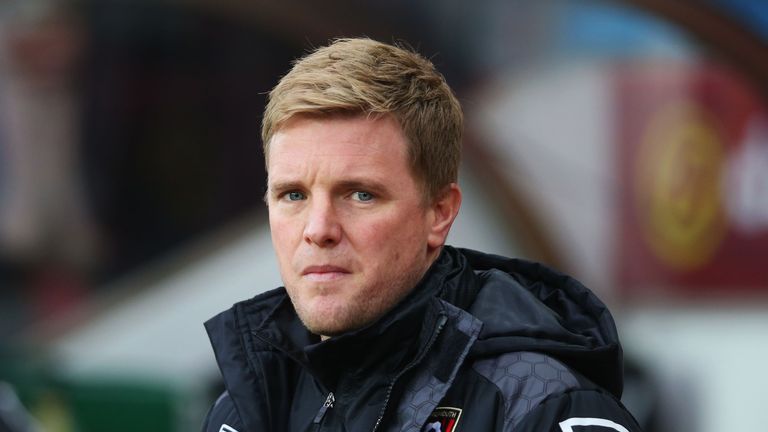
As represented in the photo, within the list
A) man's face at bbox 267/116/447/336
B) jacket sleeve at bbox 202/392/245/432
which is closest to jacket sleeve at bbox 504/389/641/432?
man's face at bbox 267/116/447/336

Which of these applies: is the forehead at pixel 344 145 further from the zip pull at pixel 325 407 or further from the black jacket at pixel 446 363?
the zip pull at pixel 325 407

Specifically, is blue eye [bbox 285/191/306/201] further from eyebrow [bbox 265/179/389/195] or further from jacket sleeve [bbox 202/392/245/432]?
jacket sleeve [bbox 202/392/245/432]

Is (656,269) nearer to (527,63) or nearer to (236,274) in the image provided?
(527,63)

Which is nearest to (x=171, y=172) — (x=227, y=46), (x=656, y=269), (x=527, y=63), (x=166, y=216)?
(x=166, y=216)

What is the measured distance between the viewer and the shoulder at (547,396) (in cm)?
220

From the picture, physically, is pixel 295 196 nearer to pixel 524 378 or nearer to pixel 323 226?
pixel 323 226

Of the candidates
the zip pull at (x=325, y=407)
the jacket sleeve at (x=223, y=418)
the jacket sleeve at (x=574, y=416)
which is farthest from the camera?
the jacket sleeve at (x=223, y=418)

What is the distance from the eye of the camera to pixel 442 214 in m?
2.45

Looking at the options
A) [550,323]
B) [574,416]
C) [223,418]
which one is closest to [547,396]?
[574,416]

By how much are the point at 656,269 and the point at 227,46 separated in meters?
3.22

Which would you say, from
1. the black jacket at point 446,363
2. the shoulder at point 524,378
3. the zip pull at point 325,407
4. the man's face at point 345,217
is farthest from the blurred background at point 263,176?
the shoulder at point 524,378

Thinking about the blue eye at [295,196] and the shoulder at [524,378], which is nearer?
the shoulder at [524,378]

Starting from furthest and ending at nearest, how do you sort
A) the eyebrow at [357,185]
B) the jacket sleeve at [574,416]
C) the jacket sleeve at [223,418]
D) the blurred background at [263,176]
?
the blurred background at [263,176] → the jacket sleeve at [223,418] → the eyebrow at [357,185] → the jacket sleeve at [574,416]

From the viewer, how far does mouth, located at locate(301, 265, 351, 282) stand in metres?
2.30
